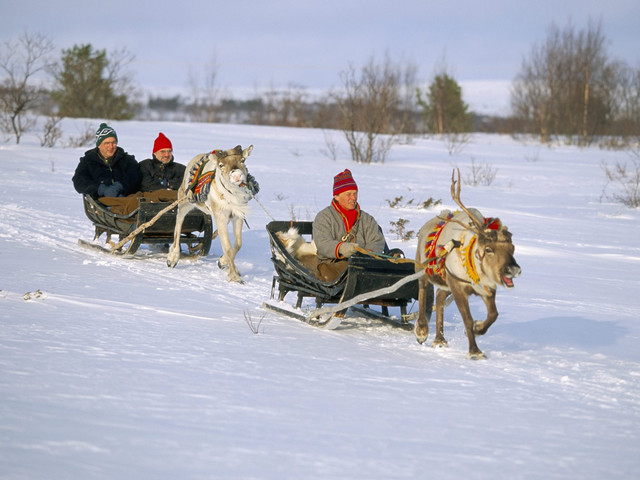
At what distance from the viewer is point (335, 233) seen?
707cm

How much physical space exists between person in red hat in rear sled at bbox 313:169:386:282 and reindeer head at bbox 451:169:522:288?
5.10 ft

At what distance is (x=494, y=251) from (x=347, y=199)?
6.36 ft

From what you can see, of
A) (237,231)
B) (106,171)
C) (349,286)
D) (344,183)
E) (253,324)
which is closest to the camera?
(349,286)

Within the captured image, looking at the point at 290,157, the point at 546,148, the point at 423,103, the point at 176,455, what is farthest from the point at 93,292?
Answer: the point at 423,103

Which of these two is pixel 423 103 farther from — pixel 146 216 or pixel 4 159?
pixel 146 216

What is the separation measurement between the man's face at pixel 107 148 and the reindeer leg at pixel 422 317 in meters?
6.05

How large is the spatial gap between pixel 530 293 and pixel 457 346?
9.10 feet

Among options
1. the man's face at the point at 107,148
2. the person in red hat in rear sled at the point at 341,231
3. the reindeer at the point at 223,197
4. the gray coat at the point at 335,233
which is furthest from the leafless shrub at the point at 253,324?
the man's face at the point at 107,148

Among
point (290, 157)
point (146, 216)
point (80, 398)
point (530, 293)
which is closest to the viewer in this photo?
point (80, 398)

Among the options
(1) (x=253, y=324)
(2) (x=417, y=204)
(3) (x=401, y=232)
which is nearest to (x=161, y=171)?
(3) (x=401, y=232)

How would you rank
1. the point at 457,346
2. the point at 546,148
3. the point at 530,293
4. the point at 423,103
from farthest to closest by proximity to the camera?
the point at 423,103, the point at 546,148, the point at 530,293, the point at 457,346

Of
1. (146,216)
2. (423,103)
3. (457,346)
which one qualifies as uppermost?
(423,103)

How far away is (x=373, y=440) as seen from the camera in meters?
4.07

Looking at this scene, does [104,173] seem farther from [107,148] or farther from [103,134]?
[103,134]
